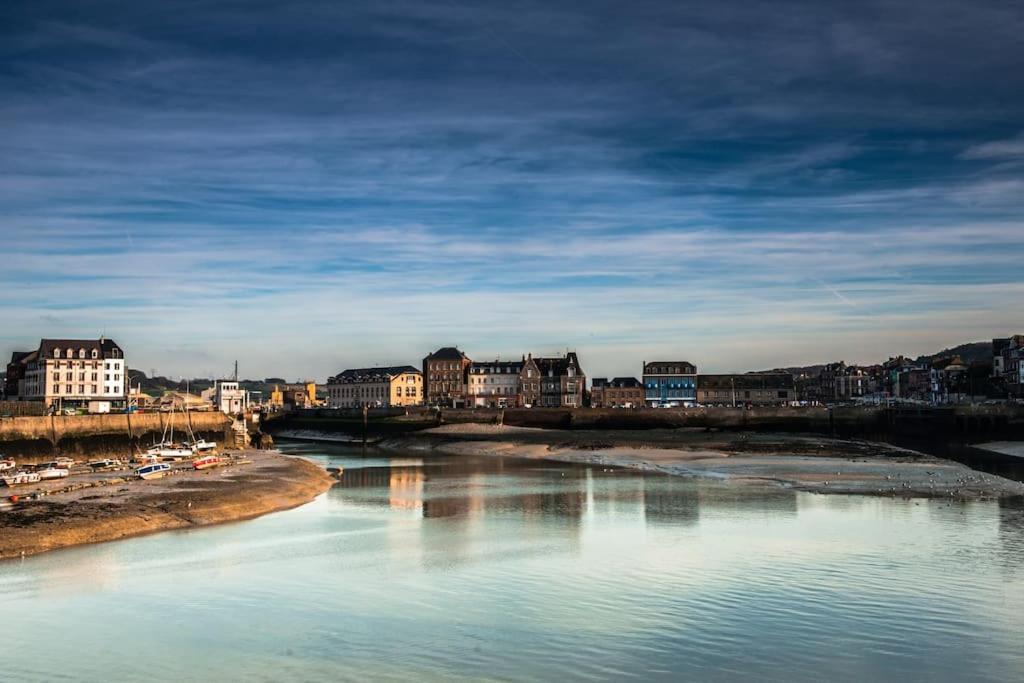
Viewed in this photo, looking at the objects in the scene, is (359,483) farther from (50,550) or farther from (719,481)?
(50,550)

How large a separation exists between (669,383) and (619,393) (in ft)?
31.7

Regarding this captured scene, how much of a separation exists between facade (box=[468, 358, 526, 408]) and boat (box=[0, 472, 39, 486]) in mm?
122076

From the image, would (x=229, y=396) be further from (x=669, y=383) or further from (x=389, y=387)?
(x=669, y=383)

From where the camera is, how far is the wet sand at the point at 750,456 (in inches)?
2178

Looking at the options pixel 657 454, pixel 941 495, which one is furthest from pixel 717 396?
pixel 941 495

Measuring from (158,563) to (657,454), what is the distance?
195 feet

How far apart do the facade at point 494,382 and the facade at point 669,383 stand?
23.9 metres

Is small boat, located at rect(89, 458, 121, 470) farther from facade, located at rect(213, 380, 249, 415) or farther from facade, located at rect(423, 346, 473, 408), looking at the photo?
facade, located at rect(423, 346, 473, 408)

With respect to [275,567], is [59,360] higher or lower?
higher

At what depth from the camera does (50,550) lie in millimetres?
34469

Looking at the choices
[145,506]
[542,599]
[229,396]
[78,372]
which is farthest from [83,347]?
[542,599]

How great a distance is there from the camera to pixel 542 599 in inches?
1081

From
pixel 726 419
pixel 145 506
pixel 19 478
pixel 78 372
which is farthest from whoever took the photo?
pixel 78 372

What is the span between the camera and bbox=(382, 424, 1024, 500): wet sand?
55312 mm
